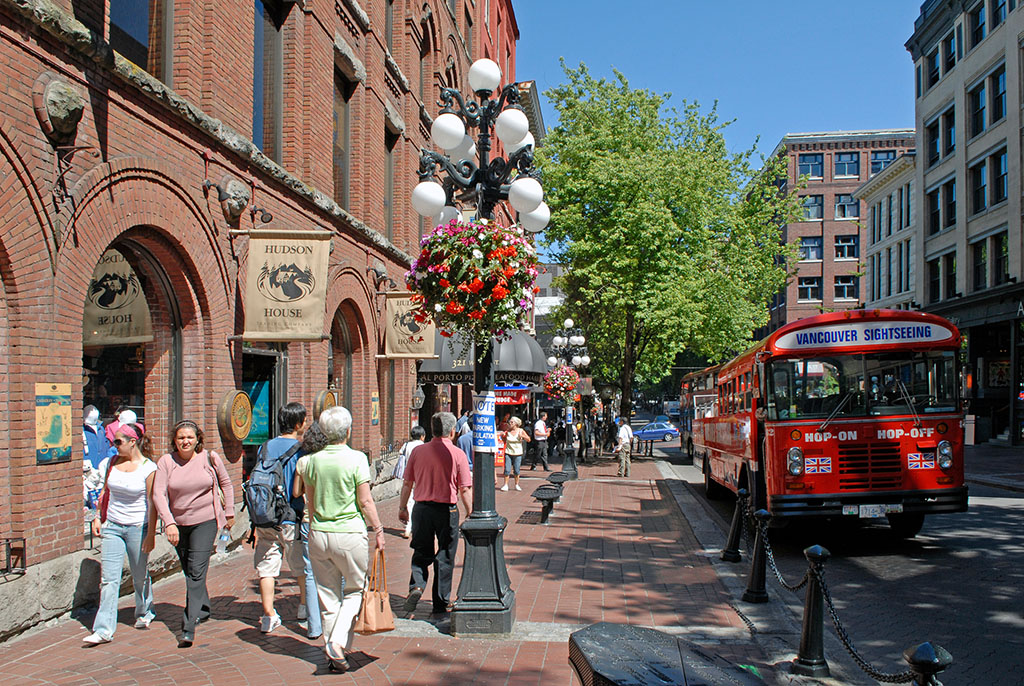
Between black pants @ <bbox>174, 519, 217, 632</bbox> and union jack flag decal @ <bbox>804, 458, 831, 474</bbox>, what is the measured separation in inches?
278

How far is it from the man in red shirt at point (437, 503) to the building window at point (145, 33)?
5960 mm

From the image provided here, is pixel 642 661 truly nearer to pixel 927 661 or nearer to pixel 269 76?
pixel 927 661

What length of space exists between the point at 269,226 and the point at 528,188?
6099 millimetres

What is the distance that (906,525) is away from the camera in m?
11.5

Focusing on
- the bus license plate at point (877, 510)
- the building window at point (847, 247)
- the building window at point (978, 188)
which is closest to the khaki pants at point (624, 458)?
the bus license plate at point (877, 510)

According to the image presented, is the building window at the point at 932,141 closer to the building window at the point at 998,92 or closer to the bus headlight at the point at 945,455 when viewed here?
the building window at the point at 998,92

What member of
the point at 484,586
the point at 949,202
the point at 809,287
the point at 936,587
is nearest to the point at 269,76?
the point at 484,586

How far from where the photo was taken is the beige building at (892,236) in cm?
4316

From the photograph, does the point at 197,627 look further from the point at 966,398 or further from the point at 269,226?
the point at 966,398

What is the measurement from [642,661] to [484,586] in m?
3.81

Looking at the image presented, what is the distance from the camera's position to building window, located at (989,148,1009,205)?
31422mm

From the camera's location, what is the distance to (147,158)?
9.06 metres

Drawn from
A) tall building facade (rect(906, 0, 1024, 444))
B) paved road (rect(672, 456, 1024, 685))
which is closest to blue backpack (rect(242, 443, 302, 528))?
paved road (rect(672, 456, 1024, 685))

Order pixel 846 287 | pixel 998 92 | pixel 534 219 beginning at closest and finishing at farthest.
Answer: pixel 534 219
pixel 998 92
pixel 846 287
